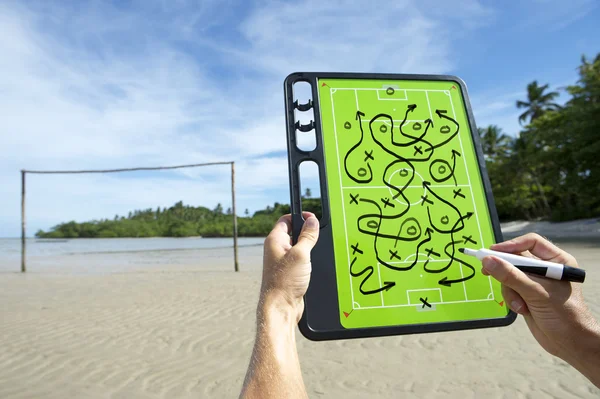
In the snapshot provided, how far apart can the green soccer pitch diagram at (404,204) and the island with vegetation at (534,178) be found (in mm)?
191

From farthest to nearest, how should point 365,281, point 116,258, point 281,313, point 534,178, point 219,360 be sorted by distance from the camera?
1. point 534,178
2. point 116,258
3. point 219,360
4. point 365,281
5. point 281,313

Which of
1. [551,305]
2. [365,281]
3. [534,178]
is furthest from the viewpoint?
[534,178]

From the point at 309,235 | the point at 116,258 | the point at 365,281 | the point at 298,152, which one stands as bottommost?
the point at 116,258

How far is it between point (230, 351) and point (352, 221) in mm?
3318

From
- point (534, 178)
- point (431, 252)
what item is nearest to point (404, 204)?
point (431, 252)

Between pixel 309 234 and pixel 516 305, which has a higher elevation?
pixel 309 234

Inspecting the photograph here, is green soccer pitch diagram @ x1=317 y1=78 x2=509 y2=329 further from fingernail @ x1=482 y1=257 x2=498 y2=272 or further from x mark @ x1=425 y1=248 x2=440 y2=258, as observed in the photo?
fingernail @ x1=482 y1=257 x2=498 y2=272

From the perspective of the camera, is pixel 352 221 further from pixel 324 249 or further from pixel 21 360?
pixel 21 360

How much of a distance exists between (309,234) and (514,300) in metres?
0.60

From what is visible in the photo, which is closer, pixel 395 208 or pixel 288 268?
pixel 288 268

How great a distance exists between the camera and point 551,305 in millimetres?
1045

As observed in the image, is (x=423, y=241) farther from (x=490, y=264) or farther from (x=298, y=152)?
(x=298, y=152)

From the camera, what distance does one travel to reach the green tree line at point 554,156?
19609 mm

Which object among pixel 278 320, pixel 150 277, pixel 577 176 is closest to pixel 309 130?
pixel 278 320
